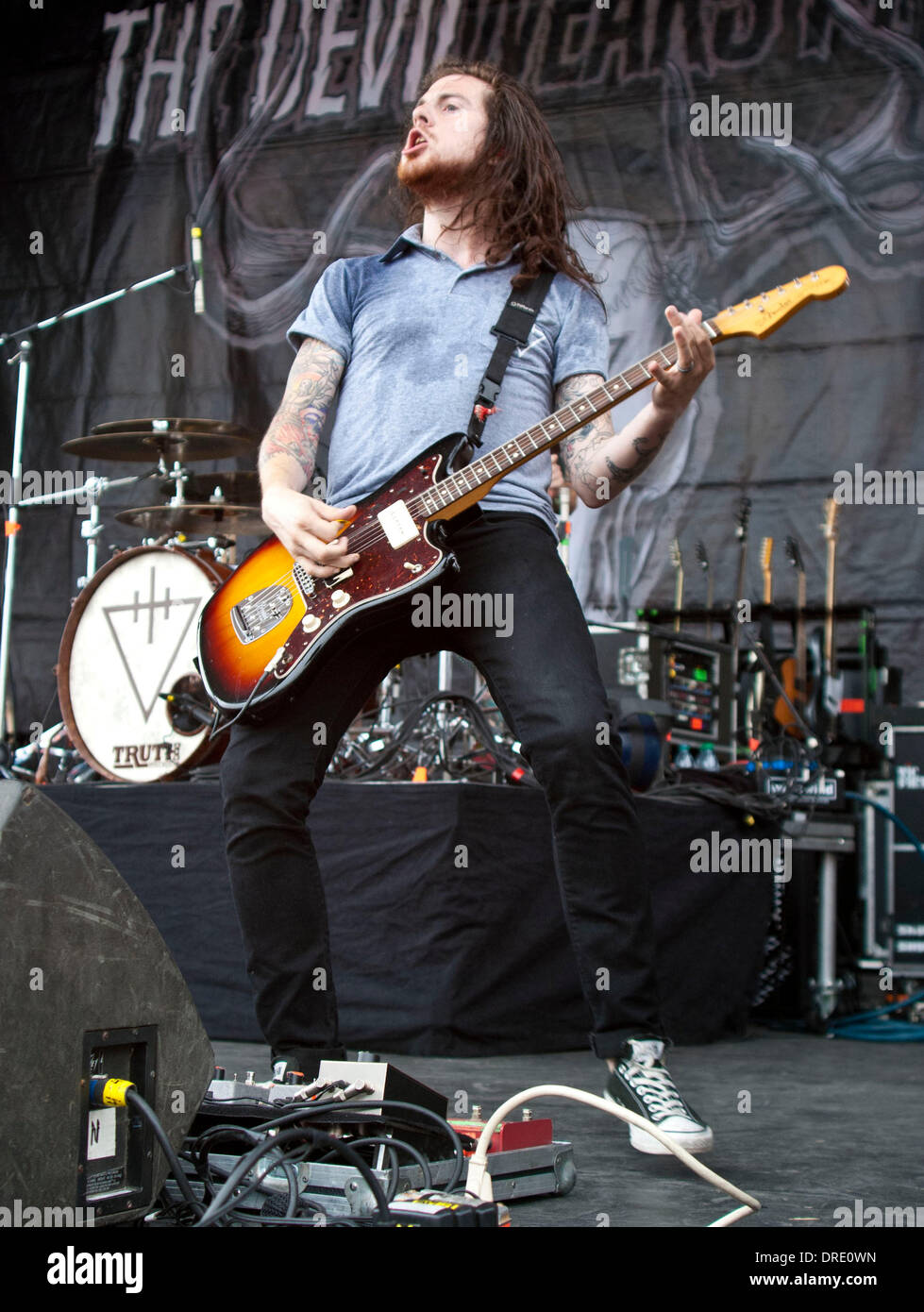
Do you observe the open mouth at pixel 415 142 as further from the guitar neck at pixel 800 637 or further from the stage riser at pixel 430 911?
the guitar neck at pixel 800 637

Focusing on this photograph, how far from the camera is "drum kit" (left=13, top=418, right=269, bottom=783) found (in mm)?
4562

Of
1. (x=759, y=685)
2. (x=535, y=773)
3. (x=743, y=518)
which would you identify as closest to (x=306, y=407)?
(x=535, y=773)

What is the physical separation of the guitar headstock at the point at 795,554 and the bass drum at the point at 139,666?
2.49 m

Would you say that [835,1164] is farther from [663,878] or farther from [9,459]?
[9,459]

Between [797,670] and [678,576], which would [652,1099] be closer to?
[797,670]

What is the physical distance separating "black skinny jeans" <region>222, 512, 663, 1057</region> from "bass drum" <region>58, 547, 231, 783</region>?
215cm

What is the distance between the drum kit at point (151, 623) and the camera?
15.0 feet

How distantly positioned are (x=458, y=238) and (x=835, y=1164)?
1.75 meters

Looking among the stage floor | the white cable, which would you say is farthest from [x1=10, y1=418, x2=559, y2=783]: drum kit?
the white cable

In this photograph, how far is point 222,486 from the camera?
537 cm

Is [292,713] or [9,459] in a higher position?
[9,459]

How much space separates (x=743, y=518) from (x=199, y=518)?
2307mm

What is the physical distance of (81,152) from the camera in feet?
22.7

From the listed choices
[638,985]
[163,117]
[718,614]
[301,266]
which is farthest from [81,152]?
[638,985]
